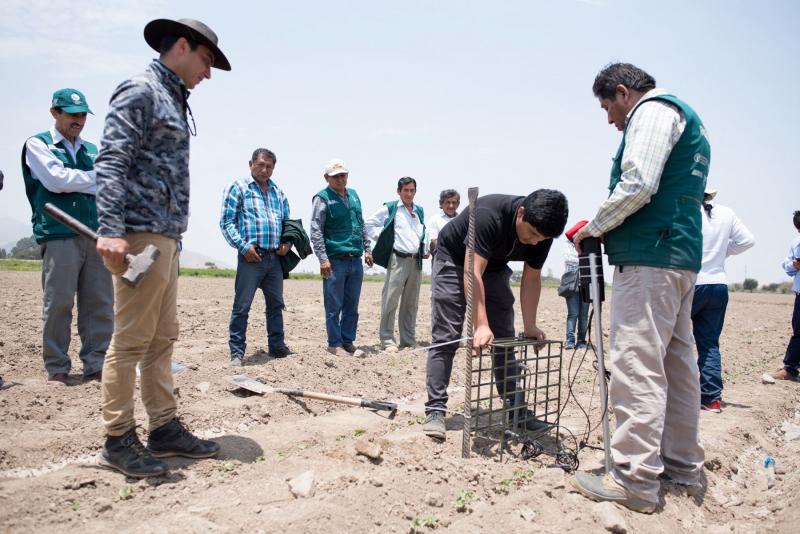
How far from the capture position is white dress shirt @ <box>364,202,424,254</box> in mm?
7945

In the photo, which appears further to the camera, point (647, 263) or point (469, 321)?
point (469, 321)

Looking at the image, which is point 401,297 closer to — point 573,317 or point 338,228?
point 338,228

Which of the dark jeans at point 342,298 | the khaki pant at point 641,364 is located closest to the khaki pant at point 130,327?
the khaki pant at point 641,364

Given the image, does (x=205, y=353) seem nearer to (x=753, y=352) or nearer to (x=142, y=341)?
(x=142, y=341)

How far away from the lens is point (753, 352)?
947cm

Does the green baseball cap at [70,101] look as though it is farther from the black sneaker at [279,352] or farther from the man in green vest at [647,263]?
the man in green vest at [647,263]

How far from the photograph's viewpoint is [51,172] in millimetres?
4793

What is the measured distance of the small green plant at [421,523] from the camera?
2.85m

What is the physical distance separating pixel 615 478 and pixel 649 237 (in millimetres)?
1326

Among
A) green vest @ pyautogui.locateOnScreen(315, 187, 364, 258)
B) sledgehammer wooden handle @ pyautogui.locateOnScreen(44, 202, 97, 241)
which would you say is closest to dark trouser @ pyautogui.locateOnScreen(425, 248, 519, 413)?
sledgehammer wooden handle @ pyautogui.locateOnScreen(44, 202, 97, 241)

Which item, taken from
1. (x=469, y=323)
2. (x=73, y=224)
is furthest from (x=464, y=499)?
(x=73, y=224)

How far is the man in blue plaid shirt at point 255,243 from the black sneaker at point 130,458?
9.06ft

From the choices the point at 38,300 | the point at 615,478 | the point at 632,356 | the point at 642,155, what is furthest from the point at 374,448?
the point at 38,300

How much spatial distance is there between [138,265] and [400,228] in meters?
5.18
